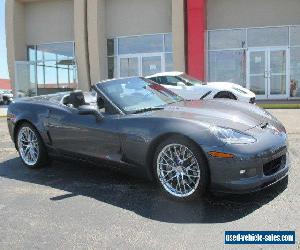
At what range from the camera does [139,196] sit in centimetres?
484

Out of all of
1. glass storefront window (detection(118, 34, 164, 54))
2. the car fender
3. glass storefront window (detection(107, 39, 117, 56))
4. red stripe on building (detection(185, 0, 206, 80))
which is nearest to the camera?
the car fender

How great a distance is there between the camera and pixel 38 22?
23016 mm

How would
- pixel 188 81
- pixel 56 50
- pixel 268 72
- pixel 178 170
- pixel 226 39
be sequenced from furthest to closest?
1. pixel 56 50
2. pixel 226 39
3. pixel 268 72
4. pixel 188 81
5. pixel 178 170

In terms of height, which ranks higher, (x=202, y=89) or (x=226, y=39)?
(x=226, y=39)

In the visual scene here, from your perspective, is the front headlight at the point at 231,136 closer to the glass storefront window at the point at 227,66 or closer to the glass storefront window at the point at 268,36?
the glass storefront window at the point at 227,66

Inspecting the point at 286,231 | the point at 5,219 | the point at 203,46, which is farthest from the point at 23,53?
the point at 286,231

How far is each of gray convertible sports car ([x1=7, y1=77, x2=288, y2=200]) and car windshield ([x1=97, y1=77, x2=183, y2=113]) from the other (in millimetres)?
12

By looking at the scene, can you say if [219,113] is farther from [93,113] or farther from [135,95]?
[93,113]

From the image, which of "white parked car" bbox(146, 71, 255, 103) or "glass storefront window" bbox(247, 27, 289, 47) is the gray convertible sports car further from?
"glass storefront window" bbox(247, 27, 289, 47)

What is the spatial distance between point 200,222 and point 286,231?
772 mm

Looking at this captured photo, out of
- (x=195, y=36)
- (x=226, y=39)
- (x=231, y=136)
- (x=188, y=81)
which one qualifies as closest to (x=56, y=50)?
(x=195, y=36)

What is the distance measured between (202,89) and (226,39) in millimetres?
7114

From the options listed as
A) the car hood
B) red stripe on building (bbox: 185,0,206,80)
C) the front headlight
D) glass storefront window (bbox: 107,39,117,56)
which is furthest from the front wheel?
glass storefront window (bbox: 107,39,117,56)

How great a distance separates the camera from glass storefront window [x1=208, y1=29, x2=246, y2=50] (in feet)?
63.3
